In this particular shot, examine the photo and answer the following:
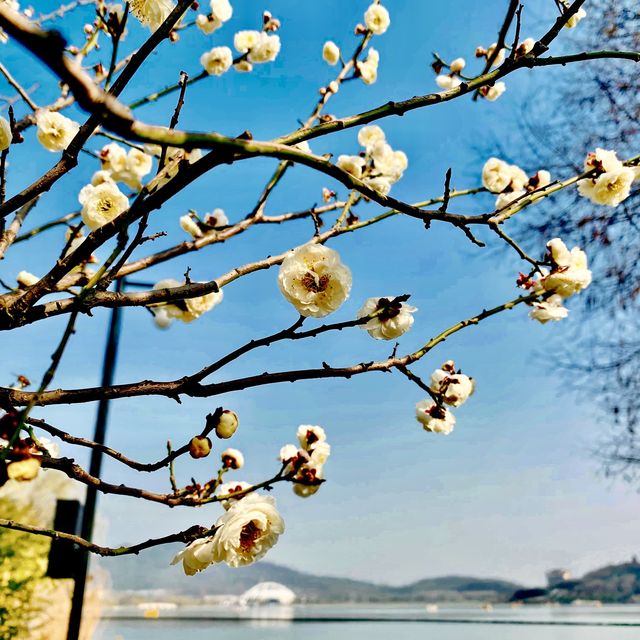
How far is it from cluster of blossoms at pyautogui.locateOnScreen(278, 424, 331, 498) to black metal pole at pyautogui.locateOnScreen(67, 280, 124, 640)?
1.92ft

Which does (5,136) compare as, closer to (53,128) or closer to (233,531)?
(53,128)

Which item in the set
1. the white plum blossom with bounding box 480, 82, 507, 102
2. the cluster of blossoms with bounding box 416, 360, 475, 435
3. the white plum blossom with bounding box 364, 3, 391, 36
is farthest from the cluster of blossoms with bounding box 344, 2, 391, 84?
the cluster of blossoms with bounding box 416, 360, 475, 435

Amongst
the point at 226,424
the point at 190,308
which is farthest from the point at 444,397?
the point at 190,308

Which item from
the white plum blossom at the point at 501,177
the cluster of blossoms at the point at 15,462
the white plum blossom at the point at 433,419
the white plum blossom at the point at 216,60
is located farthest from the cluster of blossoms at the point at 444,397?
the white plum blossom at the point at 216,60

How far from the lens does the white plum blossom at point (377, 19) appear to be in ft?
6.87

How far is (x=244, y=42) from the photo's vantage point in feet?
7.24

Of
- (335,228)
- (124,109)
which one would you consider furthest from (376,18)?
(124,109)

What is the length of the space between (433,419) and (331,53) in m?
1.64

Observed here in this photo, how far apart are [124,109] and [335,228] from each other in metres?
1.06

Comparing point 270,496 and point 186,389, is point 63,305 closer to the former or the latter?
point 186,389

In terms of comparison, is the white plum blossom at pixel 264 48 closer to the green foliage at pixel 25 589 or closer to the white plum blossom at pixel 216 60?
the white plum blossom at pixel 216 60

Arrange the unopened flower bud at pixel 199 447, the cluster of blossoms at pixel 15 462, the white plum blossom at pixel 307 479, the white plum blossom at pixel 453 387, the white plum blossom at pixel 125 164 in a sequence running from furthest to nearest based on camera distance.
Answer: the white plum blossom at pixel 125 164
the white plum blossom at pixel 453 387
the white plum blossom at pixel 307 479
the unopened flower bud at pixel 199 447
the cluster of blossoms at pixel 15 462

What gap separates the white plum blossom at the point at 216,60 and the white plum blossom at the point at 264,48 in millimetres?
251

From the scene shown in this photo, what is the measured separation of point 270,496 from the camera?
95 centimetres
